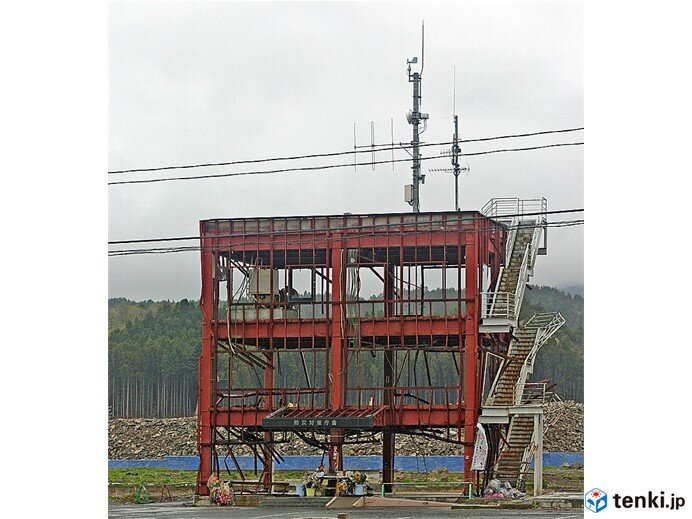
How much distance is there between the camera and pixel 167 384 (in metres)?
137

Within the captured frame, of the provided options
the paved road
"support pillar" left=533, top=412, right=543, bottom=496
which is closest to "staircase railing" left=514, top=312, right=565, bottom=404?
"support pillar" left=533, top=412, right=543, bottom=496

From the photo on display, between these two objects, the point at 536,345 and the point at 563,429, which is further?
the point at 563,429

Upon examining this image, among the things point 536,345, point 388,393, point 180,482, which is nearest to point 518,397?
point 536,345

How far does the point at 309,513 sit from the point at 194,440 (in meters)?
76.0

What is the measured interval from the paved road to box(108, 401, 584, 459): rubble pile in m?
58.1

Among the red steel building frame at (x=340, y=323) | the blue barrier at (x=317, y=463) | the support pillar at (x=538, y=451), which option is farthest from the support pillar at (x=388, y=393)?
the blue barrier at (x=317, y=463)

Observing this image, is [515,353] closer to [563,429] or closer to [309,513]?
[309,513]

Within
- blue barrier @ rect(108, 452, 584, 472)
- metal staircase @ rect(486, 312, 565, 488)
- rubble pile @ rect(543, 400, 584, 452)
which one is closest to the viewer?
metal staircase @ rect(486, 312, 565, 488)

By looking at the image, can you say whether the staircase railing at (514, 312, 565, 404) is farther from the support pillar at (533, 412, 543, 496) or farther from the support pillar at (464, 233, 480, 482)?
the support pillar at (464, 233, 480, 482)

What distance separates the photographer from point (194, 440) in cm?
11306

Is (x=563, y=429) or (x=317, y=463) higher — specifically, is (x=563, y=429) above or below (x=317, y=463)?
above

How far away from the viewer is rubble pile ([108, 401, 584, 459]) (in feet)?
322
